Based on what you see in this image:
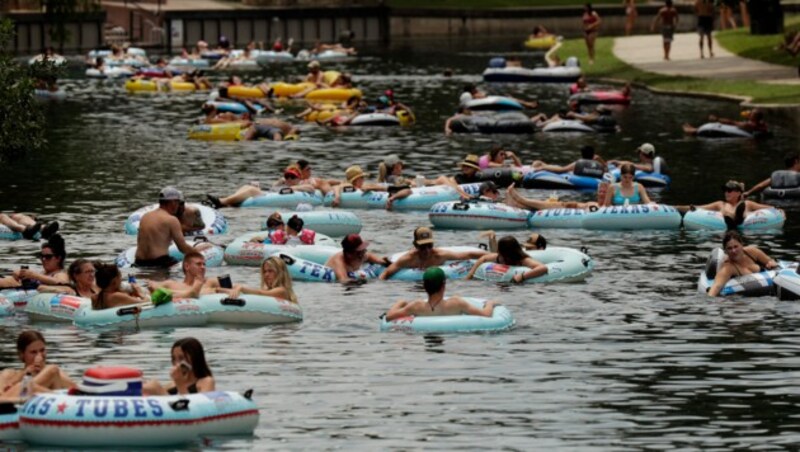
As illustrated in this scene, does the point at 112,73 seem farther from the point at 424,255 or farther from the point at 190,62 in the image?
the point at 424,255

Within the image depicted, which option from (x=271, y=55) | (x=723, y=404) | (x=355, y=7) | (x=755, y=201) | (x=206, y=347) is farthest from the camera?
(x=355, y=7)

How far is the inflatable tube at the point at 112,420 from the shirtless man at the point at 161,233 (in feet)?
41.4

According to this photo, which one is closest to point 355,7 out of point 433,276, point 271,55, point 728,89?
point 271,55

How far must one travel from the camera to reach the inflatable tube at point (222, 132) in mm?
62500

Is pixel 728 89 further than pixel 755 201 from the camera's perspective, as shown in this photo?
Yes

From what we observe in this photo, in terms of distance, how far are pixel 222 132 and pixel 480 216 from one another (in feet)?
71.9

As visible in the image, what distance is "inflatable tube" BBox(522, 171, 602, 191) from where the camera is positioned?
4884cm

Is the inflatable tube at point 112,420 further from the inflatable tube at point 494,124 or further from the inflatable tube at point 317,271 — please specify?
the inflatable tube at point 494,124

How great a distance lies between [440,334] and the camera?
98.7ft

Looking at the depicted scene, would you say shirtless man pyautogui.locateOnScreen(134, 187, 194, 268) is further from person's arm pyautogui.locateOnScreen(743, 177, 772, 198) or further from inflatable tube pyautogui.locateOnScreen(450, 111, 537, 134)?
inflatable tube pyautogui.locateOnScreen(450, 111, 537, 134)

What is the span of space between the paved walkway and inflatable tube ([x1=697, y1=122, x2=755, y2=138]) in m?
9.54

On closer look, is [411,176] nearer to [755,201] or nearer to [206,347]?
[755,201]

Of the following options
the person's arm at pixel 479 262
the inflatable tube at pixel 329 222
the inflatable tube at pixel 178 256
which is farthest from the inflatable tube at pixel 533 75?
the person's arm at pixel 479 262

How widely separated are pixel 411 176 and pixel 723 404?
27383mm
